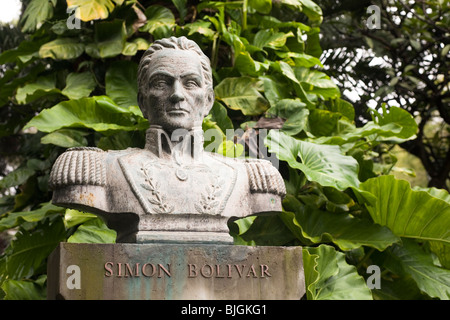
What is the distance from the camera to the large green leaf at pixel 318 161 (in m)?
3.93

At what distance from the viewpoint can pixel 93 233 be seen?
3990mm

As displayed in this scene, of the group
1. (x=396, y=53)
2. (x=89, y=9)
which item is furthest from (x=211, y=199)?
(x=396, y=53)

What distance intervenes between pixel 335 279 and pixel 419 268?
0.71 meters

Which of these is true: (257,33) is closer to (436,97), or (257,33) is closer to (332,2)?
(332,2)

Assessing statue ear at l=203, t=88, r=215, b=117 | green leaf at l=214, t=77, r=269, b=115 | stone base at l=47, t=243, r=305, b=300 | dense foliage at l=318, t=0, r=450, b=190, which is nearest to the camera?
stone base at l=47, t=243, r=305, b=300

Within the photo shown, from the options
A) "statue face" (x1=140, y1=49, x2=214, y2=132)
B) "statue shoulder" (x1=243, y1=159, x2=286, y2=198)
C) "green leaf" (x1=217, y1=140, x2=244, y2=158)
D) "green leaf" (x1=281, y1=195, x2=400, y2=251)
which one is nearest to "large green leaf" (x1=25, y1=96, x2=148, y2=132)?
"green leaf" (x1=217, y1=140, x2=244, y2=158)

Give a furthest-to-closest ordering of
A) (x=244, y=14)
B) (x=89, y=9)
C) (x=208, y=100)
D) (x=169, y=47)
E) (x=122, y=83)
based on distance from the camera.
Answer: (x=244, y=14) < (x=122, y=83) < (x=89, y=9) < (x=208, y=100) < (x=169, y=47)

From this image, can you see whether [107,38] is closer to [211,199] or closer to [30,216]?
[30,216]

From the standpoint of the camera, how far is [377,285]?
15.0 feet

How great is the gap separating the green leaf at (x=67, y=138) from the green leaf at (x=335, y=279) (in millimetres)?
1932

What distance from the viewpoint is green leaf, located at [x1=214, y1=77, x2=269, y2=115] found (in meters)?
4.89

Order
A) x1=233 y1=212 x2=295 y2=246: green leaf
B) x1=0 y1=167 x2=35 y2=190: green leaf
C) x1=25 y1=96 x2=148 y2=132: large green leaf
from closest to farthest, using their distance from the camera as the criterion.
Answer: x1=25 y1=96 x2=148 y2=132: large green leaf
x1=233 y1=212 x2=295 y2=246: green leaf
x1=0 y1=167 x2=35 y2=190: green leaf

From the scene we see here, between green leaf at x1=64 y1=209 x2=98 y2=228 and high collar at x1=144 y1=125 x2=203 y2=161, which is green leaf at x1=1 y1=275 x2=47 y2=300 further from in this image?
high collar at x1=144 y1=125 x2=203 y2=161

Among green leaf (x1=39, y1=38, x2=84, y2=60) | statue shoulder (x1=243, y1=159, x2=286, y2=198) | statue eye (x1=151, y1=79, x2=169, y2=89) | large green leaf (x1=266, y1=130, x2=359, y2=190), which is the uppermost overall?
green leaf (x1=39, y1=38, x2=84, y2=60)
